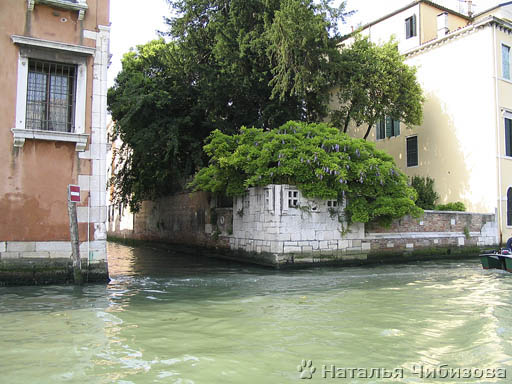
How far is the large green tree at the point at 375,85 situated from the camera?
59.6 feet

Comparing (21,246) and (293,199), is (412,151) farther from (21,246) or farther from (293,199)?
(21,246)

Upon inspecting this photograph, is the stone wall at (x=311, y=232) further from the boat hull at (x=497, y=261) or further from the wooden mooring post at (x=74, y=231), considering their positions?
the wooden mooring post at (x=74, y=231)

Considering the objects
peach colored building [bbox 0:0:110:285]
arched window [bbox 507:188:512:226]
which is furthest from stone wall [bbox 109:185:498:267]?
peach colored building [bbox 0:0:110:285]

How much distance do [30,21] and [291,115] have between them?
10.3m

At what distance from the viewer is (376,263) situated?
49.1 feet

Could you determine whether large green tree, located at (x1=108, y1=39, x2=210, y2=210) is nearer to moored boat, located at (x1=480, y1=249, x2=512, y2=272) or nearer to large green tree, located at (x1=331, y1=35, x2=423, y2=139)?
large green tree, located at (x1=331, y1=35, x2=423, y2=139)

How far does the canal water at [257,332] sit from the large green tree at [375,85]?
9.87 metres

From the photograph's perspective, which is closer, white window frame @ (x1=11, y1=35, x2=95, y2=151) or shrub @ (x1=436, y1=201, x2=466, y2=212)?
white window frame @ (x1=11, y1=35, x2=95, y2=151)

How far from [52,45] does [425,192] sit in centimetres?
1504

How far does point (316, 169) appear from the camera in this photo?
512 inches

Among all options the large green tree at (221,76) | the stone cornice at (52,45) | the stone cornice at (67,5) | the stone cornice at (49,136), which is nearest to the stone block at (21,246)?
the stone cornice at (49,136)

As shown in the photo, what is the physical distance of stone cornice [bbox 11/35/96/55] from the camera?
927cm

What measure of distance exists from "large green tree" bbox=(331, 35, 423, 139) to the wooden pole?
11.6m

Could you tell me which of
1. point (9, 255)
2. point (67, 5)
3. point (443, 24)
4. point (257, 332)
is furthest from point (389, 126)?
point (257, 332)
